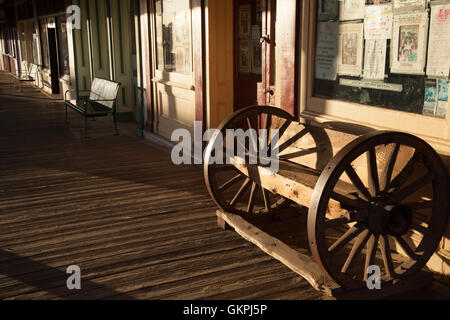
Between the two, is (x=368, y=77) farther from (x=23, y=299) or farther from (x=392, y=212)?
(x=23, y=299)

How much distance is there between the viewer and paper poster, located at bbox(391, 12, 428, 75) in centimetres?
305

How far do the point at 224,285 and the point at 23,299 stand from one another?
3.95ft

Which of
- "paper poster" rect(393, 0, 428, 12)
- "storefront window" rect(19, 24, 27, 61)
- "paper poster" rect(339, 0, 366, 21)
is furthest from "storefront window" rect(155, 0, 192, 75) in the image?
"storefront window" rect(19, 24, 27, 61)

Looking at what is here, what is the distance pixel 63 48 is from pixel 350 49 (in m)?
11.6

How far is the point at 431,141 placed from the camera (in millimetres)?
2984

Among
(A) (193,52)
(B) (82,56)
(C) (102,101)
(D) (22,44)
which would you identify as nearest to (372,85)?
(A) (193,52)

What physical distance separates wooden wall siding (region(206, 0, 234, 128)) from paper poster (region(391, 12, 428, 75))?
102 inches

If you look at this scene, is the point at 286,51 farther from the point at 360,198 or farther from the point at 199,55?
the point at 360,198

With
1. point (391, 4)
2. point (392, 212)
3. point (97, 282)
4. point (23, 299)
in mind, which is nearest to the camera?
point (392, 212)

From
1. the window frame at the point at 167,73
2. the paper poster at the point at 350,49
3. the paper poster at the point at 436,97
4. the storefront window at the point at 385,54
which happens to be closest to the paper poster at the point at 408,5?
the storefront window at the point at 385,54

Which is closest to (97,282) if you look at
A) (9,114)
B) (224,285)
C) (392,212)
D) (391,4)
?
(224,285)

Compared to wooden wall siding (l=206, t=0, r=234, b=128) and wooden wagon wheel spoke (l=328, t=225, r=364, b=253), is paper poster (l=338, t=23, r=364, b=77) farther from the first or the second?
wooden wall siding (l=206, t=0, r=234, b=128)

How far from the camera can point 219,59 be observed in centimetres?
556

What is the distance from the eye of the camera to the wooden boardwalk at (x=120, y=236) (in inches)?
116
